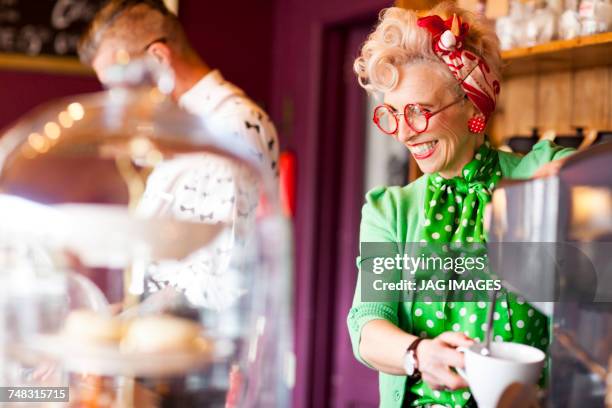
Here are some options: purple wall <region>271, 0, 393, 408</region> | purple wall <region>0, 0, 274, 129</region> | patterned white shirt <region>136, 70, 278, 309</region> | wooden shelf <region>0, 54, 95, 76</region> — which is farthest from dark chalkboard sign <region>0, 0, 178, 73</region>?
patterned white shirt <region>136, 70, 278, 309</region>

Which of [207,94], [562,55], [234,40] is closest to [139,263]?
[207,94]

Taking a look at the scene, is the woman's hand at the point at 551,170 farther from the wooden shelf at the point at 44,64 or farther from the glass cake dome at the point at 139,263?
the wooden shelf at the point at 44,64

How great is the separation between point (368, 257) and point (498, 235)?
1.27 feet

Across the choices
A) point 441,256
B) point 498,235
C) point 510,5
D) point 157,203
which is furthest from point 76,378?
point 510,5

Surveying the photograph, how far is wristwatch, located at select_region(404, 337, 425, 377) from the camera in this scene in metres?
1.13

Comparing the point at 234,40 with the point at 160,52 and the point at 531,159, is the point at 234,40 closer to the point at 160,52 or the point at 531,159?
the point at 160,52

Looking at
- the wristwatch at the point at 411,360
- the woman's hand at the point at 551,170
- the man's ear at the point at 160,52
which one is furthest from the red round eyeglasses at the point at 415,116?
the man's ear at the point at 160,52

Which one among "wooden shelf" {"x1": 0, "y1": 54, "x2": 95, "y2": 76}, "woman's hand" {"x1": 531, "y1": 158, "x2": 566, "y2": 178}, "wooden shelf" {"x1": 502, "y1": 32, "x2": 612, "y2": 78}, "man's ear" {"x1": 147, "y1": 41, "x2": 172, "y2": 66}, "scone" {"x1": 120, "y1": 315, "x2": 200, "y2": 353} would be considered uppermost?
"wooden shelf" {"x1": 0, "y1": 54, "x2": 95, "y2": 76}

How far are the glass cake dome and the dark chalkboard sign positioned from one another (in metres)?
2.75

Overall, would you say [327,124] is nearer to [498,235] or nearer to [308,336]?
[308,336]

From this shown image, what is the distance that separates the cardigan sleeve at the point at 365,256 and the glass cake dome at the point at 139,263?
25 cm

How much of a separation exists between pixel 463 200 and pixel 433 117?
147 millimetres

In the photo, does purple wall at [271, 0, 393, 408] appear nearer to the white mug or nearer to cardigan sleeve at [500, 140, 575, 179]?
cardigan sleeve at [500, 140, 575, 179]

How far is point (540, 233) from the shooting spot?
2.91 feet
